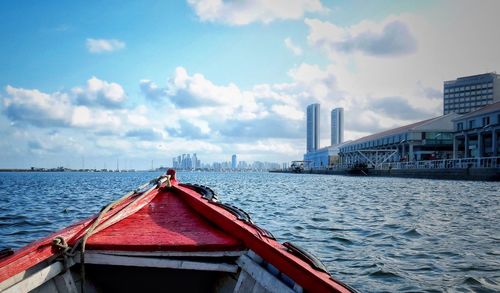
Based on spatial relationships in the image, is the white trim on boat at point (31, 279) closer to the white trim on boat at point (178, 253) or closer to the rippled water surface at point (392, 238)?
the white trim on boat at point (178, 253)

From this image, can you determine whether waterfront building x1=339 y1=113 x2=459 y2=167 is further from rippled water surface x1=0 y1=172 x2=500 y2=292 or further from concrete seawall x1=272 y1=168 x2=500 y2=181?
rippled water surface x1=0 y1=172 x2=500 y2=292

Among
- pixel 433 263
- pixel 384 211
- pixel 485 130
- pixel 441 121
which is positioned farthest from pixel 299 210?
pixel 441 121

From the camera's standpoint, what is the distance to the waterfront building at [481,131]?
1984 inches

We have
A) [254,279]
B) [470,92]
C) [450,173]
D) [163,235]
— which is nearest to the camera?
[254,279]

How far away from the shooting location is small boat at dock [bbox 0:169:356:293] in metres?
3.26

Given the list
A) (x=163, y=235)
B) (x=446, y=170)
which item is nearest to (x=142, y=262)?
(x=163, y=235)

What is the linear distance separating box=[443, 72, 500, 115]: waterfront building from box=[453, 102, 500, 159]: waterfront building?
97.5 metres

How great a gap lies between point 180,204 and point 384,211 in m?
12.4

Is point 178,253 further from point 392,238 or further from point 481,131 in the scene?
point 481,131

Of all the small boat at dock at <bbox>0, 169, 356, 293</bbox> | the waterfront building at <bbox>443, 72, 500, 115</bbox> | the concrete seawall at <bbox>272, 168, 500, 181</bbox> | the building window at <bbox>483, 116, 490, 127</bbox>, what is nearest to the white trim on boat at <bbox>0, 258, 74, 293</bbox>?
the small boat at dock at <bbox>0, 169, 356, 293</bbox>

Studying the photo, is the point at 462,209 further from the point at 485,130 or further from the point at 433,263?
the point at 485,130

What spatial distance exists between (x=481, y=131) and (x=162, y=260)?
60473 mm

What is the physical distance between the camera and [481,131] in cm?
5366

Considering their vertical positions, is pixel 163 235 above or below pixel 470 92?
below
